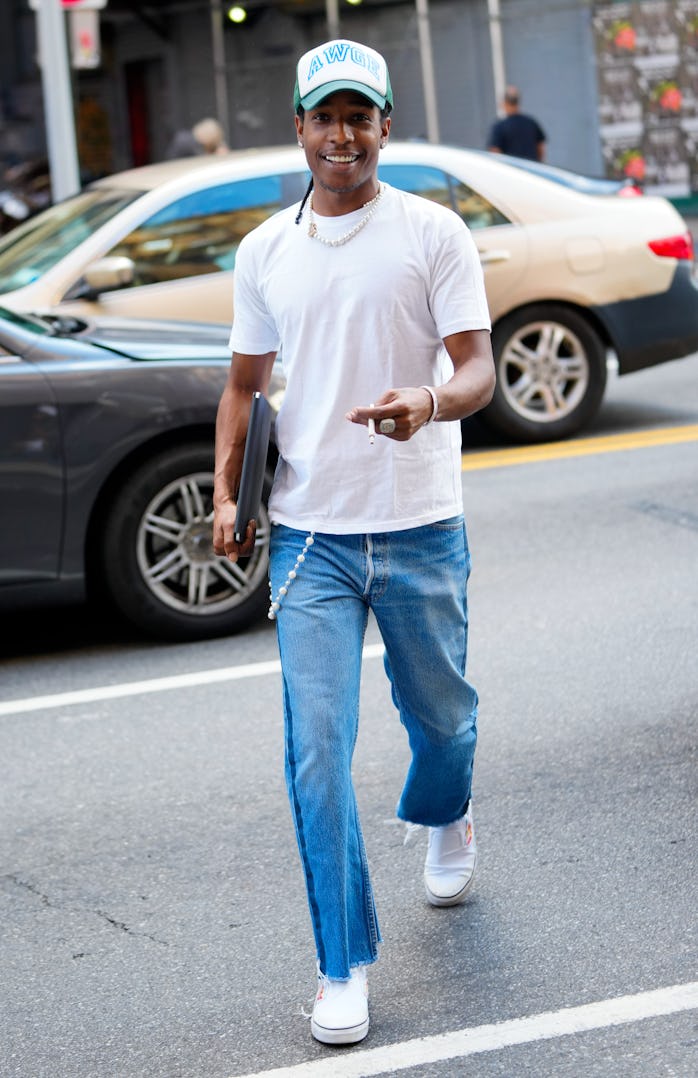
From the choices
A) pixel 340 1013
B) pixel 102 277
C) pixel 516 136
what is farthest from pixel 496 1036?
pixel 516 136

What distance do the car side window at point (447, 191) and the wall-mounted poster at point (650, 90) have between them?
486 inches

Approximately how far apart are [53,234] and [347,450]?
5938 millimetres

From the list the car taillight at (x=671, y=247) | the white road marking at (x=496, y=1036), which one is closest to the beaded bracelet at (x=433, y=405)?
the white road marking at (x=496, y=1036)

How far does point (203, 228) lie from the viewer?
29.2ft

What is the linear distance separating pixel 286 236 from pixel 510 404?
19.7 feet

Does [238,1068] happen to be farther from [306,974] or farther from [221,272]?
[221,272]

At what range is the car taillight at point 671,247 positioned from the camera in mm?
9398

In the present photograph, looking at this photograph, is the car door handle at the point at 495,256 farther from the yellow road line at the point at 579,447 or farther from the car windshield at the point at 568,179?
the yellow road line at the point at 579,447

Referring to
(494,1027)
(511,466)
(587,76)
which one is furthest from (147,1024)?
(587,76)

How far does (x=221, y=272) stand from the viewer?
8906mm

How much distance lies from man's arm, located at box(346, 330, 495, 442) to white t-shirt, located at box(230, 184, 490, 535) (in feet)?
0.13

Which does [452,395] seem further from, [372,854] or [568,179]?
[568,179]

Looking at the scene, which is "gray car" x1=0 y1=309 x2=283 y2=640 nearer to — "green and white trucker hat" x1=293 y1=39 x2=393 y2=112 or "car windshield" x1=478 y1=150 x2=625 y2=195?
"green and white trucker hat" x1=293 y1=39 x2=393 y2=112

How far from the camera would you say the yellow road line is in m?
9.07
